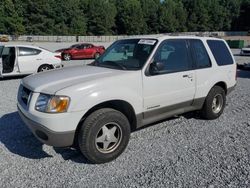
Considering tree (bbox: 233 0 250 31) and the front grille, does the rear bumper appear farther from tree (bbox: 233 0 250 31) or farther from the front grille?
tree (bbox: 233 0 250 31)

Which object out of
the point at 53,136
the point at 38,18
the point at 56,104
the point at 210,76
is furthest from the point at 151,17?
the point at 53,136

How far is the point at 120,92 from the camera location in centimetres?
388

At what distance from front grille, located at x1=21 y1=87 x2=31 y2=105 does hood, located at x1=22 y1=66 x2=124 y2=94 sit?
0.24 feet

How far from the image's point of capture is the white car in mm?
10367

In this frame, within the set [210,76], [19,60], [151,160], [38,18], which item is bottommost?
[151,160]

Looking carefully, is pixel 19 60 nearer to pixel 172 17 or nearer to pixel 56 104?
pixel 56 104

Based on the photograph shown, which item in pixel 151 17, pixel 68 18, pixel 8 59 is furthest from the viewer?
pixel 151 17

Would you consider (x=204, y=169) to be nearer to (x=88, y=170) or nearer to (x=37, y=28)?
(x=88, y=170)

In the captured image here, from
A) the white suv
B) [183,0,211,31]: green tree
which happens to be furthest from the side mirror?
[183,0,211,31]: green tree

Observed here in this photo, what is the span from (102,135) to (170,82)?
150cm

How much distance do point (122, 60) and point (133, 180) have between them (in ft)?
6.90

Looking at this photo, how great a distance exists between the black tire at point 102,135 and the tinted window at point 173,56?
1.19 meters

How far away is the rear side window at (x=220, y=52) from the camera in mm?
5488

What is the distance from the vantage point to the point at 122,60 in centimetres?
467
